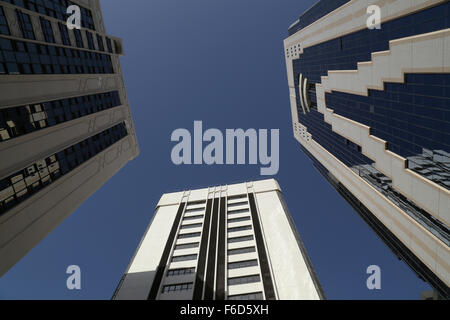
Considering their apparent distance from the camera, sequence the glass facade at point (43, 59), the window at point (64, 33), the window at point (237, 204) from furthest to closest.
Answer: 1. the window at point (237, 204)
2. the window at point (64, 33)
3. the glass facade at point (43, 59)

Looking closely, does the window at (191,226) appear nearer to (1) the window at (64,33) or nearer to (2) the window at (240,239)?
(2) the window at (240,239)

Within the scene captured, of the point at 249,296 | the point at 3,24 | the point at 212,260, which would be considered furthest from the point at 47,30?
the point at 249,296

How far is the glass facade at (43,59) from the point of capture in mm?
30502

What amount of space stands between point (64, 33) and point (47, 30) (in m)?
4.85

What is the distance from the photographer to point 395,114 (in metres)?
32.9

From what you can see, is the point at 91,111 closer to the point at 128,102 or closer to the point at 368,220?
the point at 128,102

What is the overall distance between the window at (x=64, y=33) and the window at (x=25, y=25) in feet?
23.9

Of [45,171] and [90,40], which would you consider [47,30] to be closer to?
[90,40]

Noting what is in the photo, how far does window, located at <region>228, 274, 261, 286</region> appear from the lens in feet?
137

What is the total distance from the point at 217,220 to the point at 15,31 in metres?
45.2

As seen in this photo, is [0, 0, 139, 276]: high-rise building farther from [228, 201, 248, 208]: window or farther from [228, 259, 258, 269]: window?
[228, 201, 248, 208]: window

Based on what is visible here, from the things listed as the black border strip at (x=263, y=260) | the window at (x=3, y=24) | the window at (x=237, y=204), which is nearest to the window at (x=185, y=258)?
the black border strip at (x=263, y=260)

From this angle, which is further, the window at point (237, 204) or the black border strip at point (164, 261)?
the window at point (237, 204)
